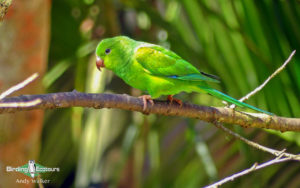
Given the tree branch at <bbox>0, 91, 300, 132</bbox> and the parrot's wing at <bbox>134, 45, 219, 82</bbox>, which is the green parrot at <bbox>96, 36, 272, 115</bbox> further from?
the tree branch at <bbox>0, 91, 300, 132</bbox>

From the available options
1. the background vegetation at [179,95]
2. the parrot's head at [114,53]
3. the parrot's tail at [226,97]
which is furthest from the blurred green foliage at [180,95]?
the parrot's head at [114,53]

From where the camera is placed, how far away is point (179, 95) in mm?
3945

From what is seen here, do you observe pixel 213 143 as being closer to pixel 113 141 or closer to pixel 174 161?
pixel 174 161

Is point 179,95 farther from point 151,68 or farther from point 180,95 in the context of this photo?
point 151,68

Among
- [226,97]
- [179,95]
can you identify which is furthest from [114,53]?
[179,95]

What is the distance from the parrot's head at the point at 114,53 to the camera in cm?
270

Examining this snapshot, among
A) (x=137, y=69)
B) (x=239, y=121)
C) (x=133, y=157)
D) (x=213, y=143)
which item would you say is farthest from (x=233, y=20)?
(x=133, y=157)

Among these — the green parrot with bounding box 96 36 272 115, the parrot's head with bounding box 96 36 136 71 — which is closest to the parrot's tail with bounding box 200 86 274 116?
the green parrot with bounding box 96 36 272 115

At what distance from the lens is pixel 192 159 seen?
4086 mm

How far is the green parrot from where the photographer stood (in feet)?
8.28

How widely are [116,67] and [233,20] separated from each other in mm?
848

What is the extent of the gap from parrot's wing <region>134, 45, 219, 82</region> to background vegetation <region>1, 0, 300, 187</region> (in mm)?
353

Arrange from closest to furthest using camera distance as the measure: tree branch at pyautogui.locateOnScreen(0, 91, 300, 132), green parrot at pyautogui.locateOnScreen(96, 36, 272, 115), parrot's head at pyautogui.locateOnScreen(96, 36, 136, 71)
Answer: tree branch at pyautogui.locateOnScreen(0, 91, 300, 132)
green parrot at pyautogui.locateOnScreen(96, 36, 272, 115)
parrot's head at pyautogui.locateOnScreen(96, 36, 136, 71)

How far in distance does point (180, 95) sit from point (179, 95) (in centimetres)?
2
